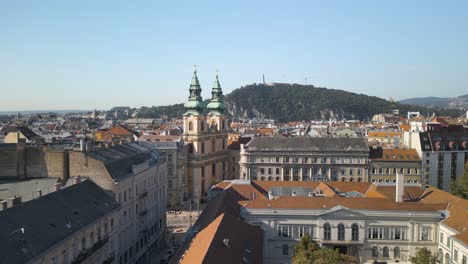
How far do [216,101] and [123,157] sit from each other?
217ft

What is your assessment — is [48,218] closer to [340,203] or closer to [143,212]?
[143,212]

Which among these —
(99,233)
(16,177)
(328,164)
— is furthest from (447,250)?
(328,164)

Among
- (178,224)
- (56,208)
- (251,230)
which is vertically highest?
(56,208)

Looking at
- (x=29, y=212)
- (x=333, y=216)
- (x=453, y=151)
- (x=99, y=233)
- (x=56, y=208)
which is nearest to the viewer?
(x=29, y=212)

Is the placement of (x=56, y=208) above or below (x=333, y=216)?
above

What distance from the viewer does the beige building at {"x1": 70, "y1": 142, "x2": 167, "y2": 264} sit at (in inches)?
2007

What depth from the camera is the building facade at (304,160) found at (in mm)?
107812

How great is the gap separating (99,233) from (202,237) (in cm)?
937

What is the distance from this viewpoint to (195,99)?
112 metres

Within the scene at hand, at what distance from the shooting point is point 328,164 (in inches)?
4274

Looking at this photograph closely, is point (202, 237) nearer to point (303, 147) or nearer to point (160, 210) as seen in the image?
point (160, 210)

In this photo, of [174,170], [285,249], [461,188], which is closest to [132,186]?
[285,249]

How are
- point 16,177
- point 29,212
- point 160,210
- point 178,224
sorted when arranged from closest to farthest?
point 29,212
point 16,177
point 160,210
point 178,224

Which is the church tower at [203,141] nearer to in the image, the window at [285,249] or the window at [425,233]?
the window at [285,249]
